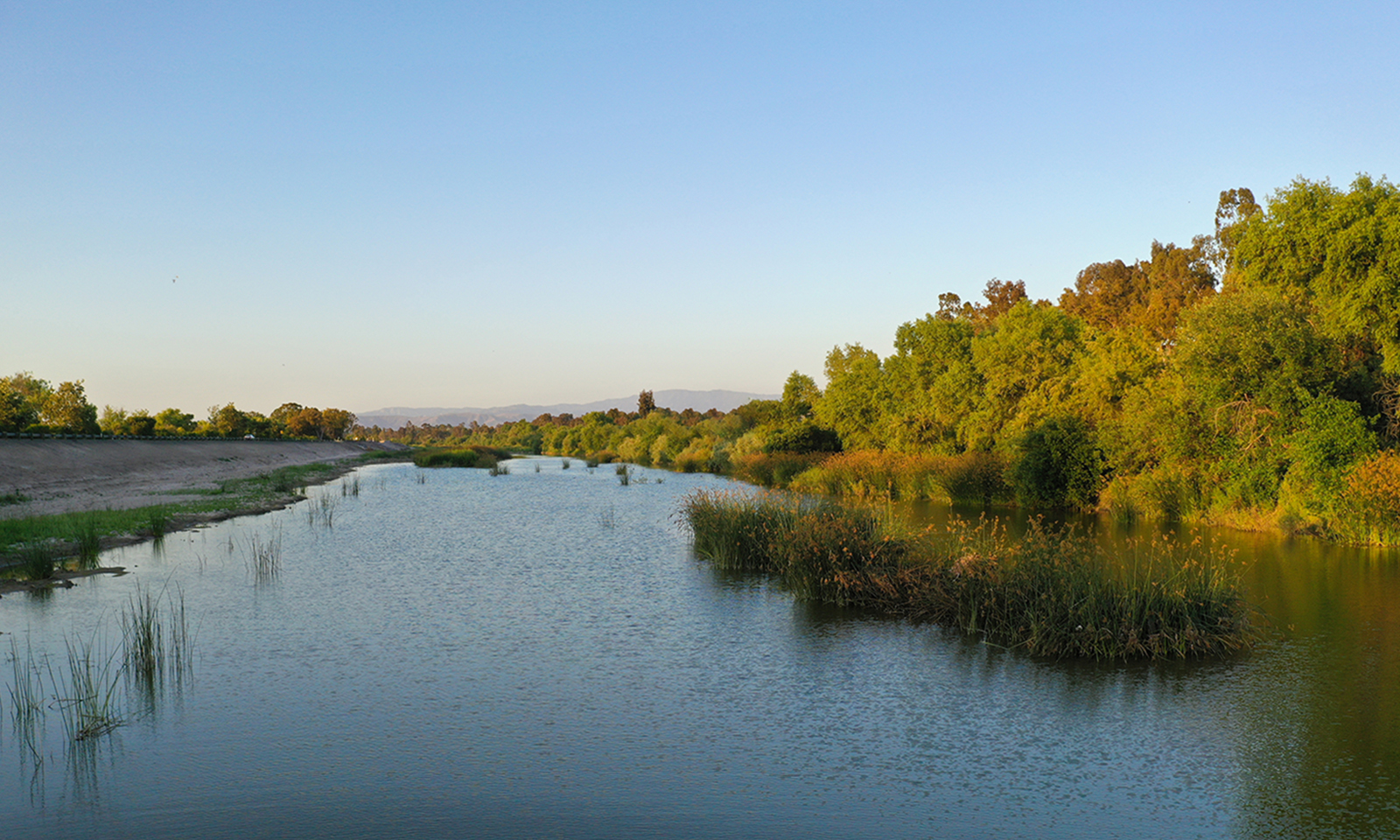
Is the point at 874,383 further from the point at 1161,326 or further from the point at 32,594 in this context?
the point at 32,594

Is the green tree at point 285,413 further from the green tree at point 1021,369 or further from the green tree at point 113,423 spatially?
the green tree at point 1021,369

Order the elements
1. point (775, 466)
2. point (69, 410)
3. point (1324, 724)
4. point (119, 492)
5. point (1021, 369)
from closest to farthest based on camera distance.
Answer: point (1324, 724) < point (119, 492) < point (1021, 369) < point (775, 466) < point (69, 410)

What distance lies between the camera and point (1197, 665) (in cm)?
1216

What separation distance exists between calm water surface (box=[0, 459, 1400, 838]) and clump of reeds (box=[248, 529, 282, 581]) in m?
1.92

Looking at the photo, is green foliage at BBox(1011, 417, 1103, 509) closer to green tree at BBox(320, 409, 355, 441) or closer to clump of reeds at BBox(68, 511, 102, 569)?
clump of reeds at BBox(68, 511, 102, 569)

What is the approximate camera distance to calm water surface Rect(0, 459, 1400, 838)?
7574 mm

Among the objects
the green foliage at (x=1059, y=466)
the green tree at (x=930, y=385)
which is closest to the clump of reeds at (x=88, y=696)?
the green foliage at (x=1059, y=466)

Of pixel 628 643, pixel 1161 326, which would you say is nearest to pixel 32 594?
pixel 628 643

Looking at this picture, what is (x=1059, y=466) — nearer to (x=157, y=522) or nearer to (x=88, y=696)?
(x=157, y=522)

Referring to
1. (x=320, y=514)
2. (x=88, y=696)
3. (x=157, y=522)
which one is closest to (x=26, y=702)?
(x=88, y=696)

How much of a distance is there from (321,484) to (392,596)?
4556 centimetres

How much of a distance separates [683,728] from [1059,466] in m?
30.5

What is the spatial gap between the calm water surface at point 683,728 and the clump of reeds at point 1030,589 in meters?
0.59

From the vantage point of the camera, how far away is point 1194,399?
96.9 ft
